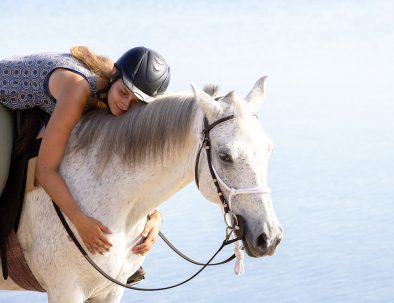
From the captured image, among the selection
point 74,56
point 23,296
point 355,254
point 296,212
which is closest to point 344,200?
point 296,212

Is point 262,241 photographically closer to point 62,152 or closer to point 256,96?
point 256,96

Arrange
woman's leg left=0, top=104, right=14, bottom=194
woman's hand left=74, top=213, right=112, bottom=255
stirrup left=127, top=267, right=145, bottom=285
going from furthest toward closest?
stirrup left=127, top=267, right=145, bottom=285, woman's leg left=0, top=104, right=14, bottom=194, woman's hand left=74, top=213, right=112, bottom=255

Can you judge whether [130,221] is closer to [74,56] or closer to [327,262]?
[74,56]

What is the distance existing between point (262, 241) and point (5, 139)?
1225 millimetres

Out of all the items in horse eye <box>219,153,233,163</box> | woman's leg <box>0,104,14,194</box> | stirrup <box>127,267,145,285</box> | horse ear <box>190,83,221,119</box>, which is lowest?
stirrup <box>127,267,145,285</box>

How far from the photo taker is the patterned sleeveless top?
12.9 ft

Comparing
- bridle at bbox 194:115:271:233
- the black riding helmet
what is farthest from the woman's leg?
bridle at bbox 194:115:271:233

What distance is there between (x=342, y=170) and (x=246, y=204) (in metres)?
13.7

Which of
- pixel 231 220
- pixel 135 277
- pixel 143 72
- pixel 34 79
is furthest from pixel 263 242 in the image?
pixel 34 79

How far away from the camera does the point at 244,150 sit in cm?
345

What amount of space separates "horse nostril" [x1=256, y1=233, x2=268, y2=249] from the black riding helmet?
2.59ft

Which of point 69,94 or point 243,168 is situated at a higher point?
point 69,94

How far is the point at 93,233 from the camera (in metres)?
3.79

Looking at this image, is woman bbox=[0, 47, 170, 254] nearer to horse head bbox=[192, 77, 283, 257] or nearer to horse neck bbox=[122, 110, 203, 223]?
horse neck bbox=[122, 110, 203, 223]
